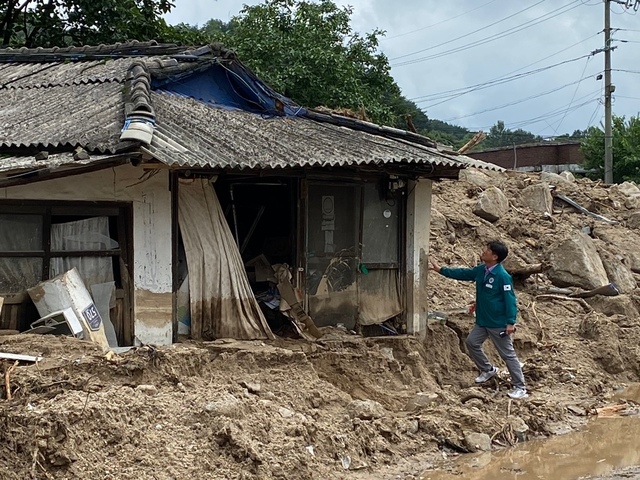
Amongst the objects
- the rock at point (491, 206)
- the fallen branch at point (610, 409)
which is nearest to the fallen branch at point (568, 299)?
the rock at point (491, 206)

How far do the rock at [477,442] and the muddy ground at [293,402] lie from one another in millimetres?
20

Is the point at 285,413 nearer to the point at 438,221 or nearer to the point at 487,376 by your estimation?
the point at 487,376

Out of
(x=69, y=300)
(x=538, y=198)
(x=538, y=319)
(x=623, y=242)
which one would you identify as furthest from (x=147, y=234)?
(x=623, y=242)

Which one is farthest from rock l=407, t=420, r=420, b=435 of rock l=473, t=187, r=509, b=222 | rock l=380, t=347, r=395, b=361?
rock l=473, t=187, r=509, b=222

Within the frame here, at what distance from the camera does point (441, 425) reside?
758cm

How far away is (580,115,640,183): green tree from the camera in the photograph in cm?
2839

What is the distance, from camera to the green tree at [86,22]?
17.2m

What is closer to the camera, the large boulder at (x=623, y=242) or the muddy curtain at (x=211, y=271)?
the muddy curtain at (x=211, y=271)

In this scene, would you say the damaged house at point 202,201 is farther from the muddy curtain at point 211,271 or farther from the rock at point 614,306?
the rock at point 614,306

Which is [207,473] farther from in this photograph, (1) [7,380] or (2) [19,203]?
(2) [19,203]

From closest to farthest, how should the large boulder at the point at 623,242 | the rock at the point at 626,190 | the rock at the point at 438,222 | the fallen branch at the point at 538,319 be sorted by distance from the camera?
the fallen branch at the point at 538,319 < the rock at the point at 438,222 < the large boulder at the point at 623,242 < the rock at the point at 626,190

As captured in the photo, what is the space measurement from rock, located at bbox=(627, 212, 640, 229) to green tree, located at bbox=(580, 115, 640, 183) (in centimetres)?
1166

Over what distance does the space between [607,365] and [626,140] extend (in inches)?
794

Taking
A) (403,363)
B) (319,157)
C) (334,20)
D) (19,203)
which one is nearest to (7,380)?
(19,203)
